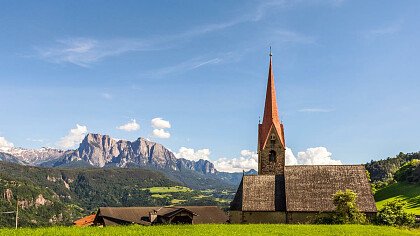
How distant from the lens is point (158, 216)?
2421 inches

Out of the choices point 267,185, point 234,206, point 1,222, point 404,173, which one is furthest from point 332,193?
point 1,222

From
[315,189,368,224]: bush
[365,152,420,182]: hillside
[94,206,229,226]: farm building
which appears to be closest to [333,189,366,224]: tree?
[315,189,368,224]: bush

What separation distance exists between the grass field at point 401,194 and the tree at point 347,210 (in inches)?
1616

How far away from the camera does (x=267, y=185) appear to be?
51.6m

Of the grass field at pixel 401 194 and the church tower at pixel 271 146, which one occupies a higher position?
the church tower at pixel 271 146

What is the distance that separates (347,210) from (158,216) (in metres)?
30.4

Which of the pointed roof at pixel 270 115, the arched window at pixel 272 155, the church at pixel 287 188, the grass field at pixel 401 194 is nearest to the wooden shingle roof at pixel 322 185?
the church at pixel 287 188

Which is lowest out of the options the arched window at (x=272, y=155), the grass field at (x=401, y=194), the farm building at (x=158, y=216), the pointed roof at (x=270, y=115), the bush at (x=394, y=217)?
the farm building at (x=158, y=216)

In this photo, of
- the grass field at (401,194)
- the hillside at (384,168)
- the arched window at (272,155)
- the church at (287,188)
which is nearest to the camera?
the church at (287,188)

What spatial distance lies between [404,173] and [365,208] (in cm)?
7498

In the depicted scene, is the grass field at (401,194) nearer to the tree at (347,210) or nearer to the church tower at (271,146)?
the church tower at (271,146)

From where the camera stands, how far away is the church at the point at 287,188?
156ft

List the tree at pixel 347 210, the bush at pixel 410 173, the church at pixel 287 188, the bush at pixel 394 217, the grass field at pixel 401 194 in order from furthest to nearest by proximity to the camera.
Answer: the bush at pixel 410 173
the grass field at pixel 401 194
the church at pixel 287 188
the tree at pixel 347 210
the bush at pixel 394 217

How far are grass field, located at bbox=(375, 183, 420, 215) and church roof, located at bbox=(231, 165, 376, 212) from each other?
36577mm
